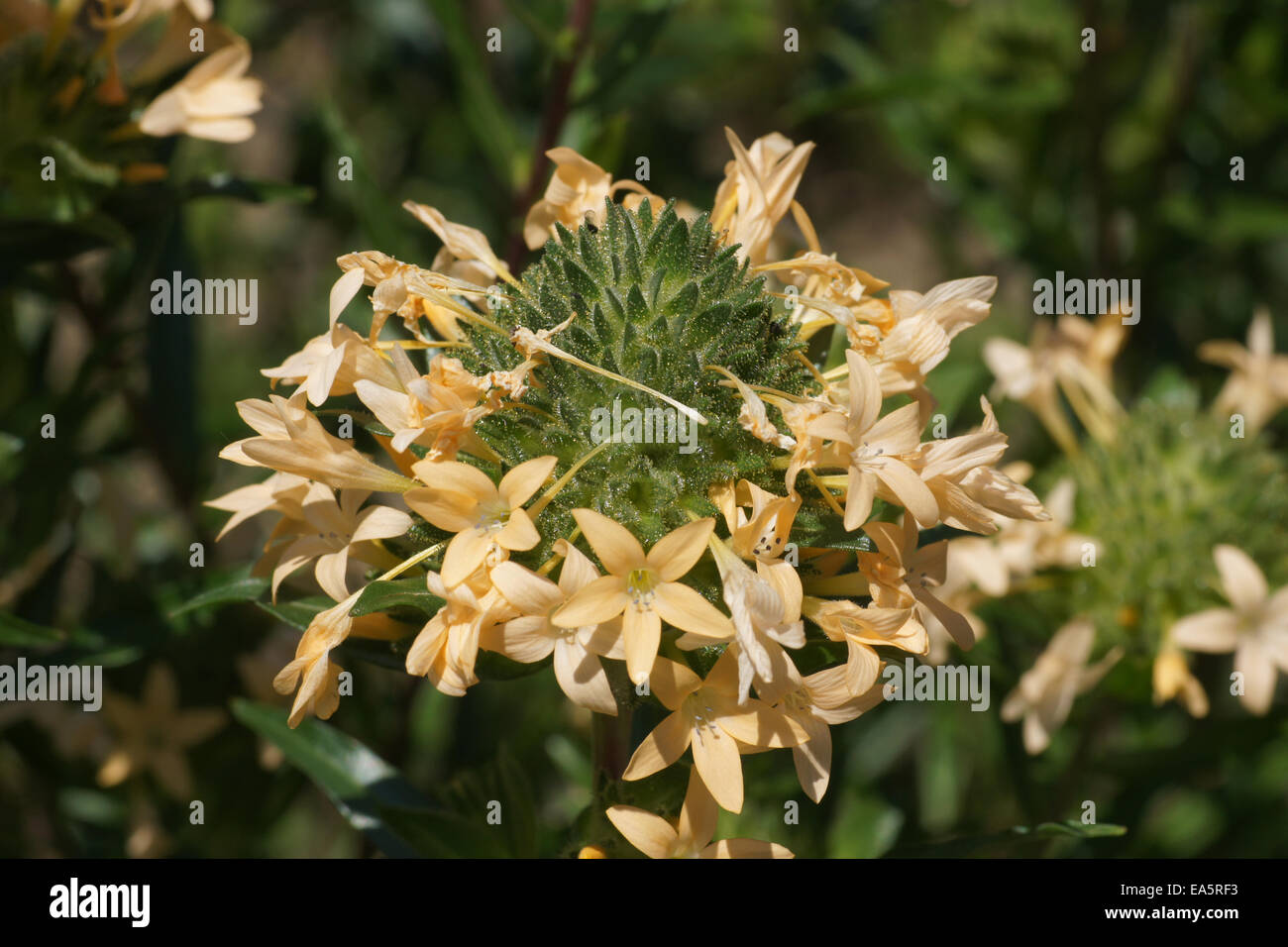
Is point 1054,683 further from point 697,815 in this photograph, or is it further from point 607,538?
point 607,538

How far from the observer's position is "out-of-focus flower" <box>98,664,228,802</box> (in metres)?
3.15

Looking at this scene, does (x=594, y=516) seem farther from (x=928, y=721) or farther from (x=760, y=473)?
(x=928, y=721)

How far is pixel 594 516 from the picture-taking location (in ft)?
5.01

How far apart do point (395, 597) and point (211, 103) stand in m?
1.62

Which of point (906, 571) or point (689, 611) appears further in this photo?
point (906, 571)

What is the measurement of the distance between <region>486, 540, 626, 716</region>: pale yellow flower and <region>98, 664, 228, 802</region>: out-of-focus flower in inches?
80.9

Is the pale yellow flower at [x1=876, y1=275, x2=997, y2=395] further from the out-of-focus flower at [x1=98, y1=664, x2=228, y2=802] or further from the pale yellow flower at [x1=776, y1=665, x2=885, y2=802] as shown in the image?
the out-of-focus flower at [x1=98, y1=664, x2=228, y2=802]

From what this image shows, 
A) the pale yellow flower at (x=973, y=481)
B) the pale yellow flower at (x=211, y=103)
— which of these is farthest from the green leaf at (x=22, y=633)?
the pale yellow flower at (x=973, y=481)

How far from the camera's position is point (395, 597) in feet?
5.45

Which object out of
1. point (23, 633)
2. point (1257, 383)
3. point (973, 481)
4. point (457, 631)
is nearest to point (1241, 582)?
point (1257, 383)

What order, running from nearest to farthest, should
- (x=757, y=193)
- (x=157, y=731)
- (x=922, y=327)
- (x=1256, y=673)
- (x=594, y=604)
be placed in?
(x=594, y=604) → (x=922, y=327) → (x=757, y=193) → (x=1256, y=673) → (x=157, y=731)

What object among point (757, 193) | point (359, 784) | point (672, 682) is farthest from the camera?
point (359, 784)

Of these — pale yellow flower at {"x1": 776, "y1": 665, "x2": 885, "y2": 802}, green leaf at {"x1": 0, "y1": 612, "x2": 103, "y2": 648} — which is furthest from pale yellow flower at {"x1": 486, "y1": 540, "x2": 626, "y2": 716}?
green leaf at {"x1": 0, "y1": 612, "x2": 103, "y2": 648}
